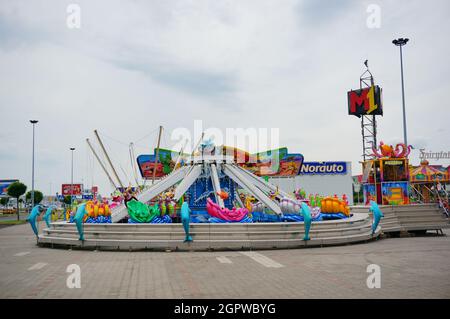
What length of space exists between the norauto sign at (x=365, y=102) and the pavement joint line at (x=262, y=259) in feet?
114

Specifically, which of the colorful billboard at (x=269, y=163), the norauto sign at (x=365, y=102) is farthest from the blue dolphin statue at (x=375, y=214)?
the norauto sign at (x=365, y=102)

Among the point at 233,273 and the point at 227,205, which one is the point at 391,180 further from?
the point at 233,273

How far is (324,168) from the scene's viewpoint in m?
49.3

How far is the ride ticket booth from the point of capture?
93.2 ft

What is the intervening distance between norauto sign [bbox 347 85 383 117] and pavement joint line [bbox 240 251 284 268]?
34612 millimetres

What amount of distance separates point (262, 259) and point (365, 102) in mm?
36224

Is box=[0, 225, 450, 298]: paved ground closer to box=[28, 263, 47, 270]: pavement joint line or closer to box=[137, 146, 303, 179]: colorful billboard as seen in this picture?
box=[28, 263, 47, 270]: pavement joint line

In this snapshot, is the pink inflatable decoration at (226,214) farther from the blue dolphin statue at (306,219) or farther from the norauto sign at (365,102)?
the norauto sign at (365,102)

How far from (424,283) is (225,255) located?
658 cm

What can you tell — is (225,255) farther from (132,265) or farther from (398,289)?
(398,289)

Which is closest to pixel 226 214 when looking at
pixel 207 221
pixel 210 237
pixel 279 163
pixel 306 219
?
pixel 207 221

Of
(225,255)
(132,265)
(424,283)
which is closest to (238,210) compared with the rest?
(225,255)

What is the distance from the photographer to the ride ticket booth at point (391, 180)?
2842 centimetres
